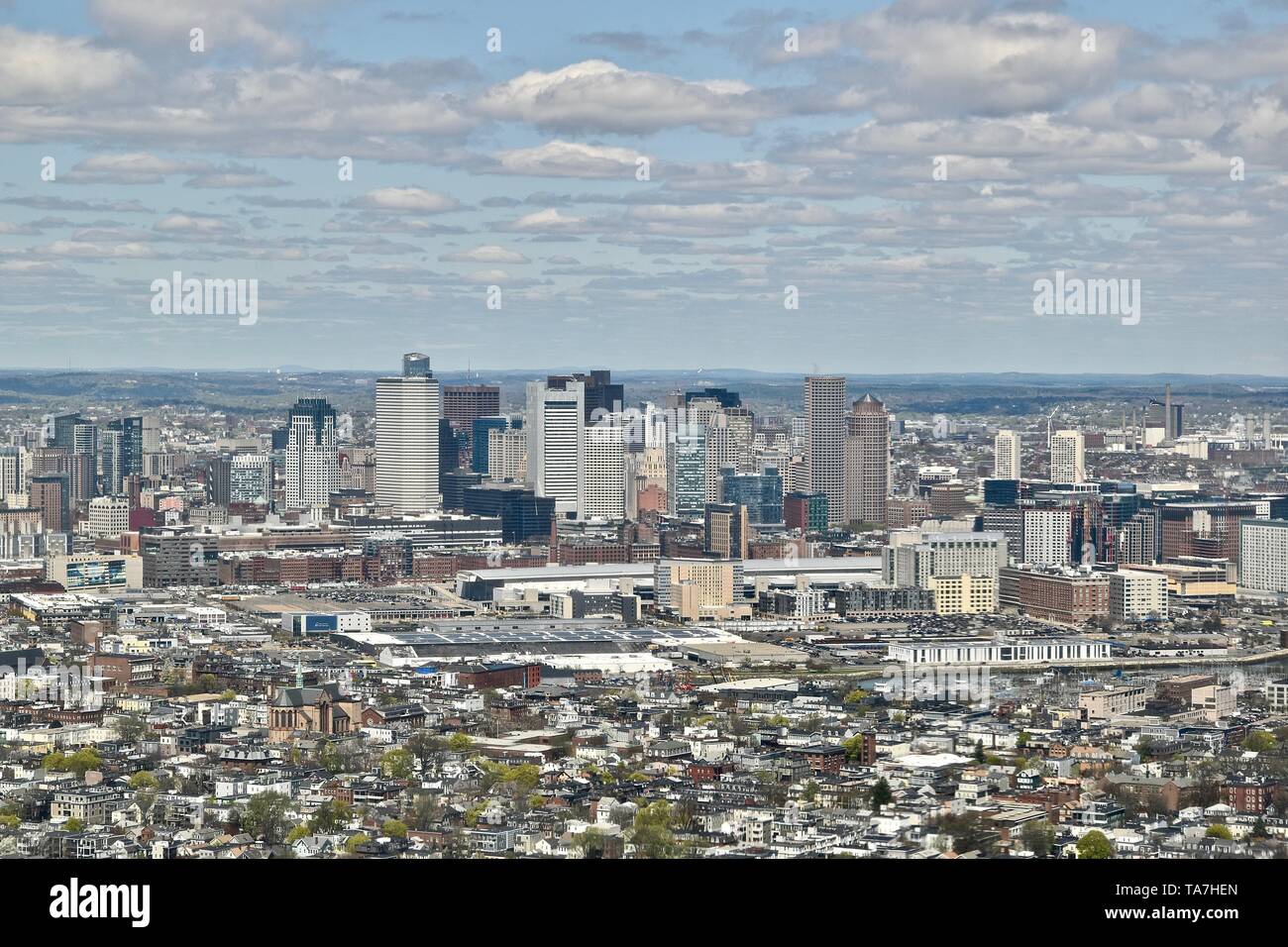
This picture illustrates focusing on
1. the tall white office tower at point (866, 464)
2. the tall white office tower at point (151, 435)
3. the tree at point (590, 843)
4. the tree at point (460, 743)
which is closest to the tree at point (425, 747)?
the tree at point (460, 743)

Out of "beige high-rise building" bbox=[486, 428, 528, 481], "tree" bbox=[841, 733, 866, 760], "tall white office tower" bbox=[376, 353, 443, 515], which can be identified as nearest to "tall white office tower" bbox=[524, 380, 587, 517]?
"beige high-rise building" bbox=[486, 428, 528, 481]

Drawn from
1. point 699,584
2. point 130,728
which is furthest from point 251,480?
point 130,728

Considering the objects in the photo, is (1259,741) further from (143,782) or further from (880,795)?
(143,782)

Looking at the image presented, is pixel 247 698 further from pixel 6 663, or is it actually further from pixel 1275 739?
pixel 1275 739

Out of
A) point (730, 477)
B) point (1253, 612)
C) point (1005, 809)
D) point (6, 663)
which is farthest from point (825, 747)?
point (730, 477)

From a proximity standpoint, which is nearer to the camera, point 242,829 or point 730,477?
point 242,829

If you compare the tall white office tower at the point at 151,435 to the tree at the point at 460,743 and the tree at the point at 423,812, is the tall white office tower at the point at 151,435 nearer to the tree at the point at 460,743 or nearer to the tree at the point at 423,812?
the tree at the point at 460,743

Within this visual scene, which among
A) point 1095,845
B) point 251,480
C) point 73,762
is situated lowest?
point 73,762
